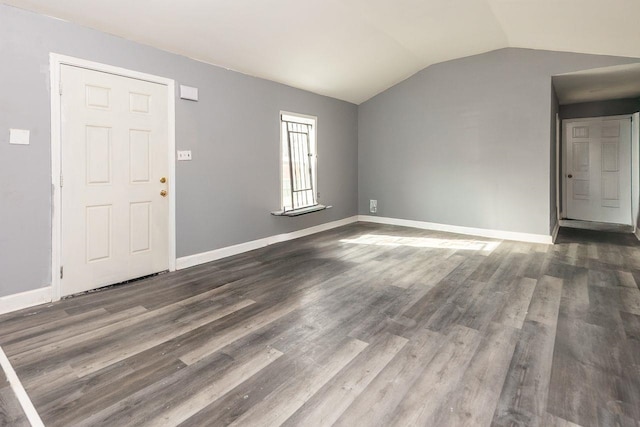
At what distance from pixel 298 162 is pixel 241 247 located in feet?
5.88

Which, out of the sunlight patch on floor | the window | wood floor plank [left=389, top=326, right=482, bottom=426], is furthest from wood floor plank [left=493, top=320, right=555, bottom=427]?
the window

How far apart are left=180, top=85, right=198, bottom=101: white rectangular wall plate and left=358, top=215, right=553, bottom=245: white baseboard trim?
4.11m

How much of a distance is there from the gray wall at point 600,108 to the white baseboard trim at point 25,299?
8548 mm

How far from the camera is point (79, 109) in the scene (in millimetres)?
2961

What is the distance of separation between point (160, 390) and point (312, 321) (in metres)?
1.08

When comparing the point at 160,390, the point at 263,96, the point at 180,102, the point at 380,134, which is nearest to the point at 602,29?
the point at 380,134

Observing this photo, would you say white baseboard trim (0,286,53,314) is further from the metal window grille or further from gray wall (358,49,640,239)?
gray wall (358,49,640,239)

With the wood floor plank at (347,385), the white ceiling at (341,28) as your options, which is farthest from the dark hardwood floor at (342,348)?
the white ceiling at (341,28)

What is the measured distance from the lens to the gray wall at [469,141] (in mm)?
4881

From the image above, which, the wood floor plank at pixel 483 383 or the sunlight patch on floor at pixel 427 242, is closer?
the wood floor plank at pixel 483 383

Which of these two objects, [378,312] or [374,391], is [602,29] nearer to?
[378,312]

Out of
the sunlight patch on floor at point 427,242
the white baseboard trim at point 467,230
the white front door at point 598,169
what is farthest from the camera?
the white front door at point 598,169

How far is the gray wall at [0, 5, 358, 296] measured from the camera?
2.65 metres

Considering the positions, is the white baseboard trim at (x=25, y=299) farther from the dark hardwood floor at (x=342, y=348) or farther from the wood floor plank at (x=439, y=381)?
the wood floor plank at (x=439, y=381)
